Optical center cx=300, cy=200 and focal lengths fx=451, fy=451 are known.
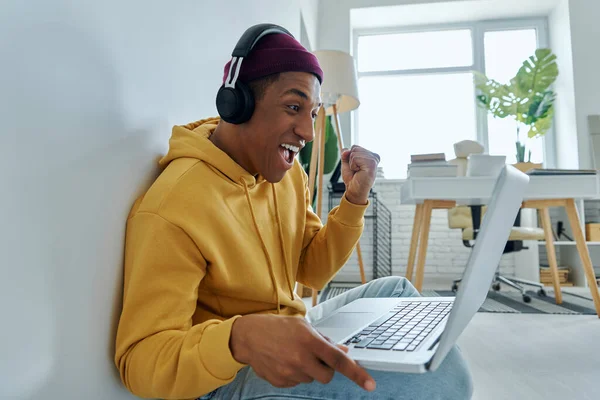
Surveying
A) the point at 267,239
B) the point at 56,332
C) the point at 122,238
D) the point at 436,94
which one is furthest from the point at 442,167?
the point at 436,94

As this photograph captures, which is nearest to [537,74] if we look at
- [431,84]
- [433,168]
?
[431,84]

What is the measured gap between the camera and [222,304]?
75cm

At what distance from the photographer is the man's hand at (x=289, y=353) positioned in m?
0.43

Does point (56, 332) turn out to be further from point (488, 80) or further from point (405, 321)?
point (488, 80)

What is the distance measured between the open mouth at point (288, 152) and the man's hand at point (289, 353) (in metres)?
0.39

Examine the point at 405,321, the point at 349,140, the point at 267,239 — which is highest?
the point at 349,140

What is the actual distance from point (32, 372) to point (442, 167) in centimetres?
222

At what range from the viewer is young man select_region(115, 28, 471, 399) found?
1.63 ft

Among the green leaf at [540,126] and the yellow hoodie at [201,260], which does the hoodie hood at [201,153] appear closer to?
the yellow hoodie at [201,260]

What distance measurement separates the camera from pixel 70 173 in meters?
0.54

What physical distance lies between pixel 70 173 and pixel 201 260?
21 centimetres

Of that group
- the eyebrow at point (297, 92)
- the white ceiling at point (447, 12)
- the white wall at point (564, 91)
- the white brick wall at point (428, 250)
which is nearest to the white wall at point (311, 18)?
the white ceiling at point (447, 12)

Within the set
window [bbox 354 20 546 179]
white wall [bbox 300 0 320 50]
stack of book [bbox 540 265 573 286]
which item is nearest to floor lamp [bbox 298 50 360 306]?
white wall [bbox 300 0 320 50]

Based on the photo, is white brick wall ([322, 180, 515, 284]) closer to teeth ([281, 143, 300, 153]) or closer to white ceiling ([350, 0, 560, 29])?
white ceiling ([350, 0, 560, 29])
